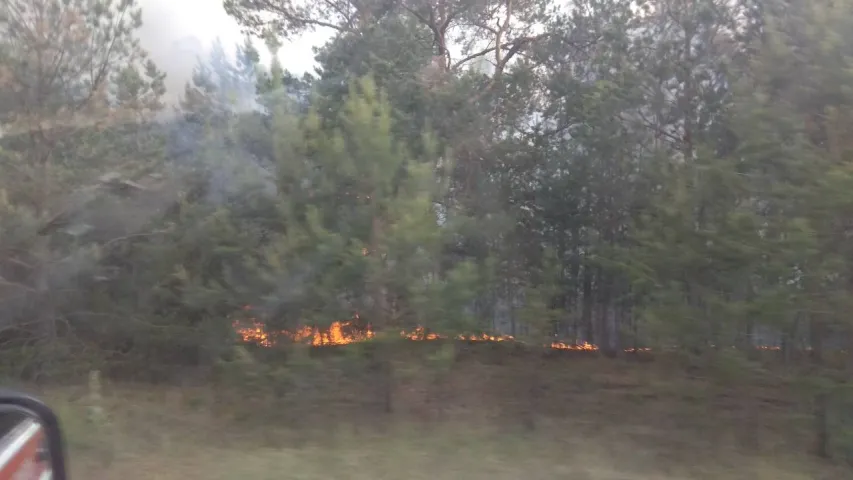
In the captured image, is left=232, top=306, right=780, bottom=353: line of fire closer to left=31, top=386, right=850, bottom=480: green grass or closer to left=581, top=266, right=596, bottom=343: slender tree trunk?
left=31, top=386, right=850, bottom=480: green grass

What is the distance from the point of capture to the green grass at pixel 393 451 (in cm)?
773

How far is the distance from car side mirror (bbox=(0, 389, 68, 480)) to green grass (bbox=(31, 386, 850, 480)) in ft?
14.4

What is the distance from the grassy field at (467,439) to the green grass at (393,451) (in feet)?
0.07

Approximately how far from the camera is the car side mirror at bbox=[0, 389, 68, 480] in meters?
2.81

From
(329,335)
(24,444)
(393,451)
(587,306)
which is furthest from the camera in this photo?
(587,306)

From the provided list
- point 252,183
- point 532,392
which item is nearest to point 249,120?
point 252,183

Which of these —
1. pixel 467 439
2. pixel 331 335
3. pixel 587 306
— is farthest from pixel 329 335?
pixel 587 306

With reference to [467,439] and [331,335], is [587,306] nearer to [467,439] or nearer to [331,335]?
[467,439]

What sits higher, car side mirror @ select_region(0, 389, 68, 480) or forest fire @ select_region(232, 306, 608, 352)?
forest fire @ select_region(232, 306, 608, 352)

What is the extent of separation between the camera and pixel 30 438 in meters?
2.92

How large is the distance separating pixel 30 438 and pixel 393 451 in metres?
6.12

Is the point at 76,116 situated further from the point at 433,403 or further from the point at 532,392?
the point at 532,392

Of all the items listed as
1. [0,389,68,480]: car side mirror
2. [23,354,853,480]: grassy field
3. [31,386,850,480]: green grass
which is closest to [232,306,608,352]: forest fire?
[23,354,853,480]: grassy field

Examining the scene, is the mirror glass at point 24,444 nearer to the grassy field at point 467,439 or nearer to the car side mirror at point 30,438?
the car side mirror at point 30,438
